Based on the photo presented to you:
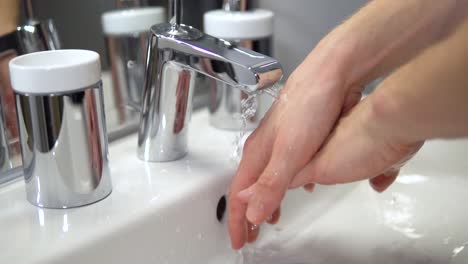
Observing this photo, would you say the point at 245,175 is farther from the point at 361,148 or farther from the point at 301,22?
the point at 301,22

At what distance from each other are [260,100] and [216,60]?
0.22 metres

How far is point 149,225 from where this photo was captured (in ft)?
1.45

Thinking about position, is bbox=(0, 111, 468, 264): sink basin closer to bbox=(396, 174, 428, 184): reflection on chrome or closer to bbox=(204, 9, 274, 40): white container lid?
bbox=(396, 174, 428, 184): reflection on chrome

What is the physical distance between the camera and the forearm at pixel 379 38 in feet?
1.44

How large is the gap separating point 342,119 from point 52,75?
0.72 feet

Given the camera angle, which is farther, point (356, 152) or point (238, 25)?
point (238, 25)

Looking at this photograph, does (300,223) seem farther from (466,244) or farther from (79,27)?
(79,27)

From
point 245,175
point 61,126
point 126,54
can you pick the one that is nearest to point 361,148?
point 245,175

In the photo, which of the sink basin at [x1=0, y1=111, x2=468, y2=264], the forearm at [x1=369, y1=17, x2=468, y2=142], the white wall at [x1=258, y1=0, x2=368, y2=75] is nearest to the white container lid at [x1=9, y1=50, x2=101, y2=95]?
the sink basin at [x1=0, y1=111, x2=468, y2=264]

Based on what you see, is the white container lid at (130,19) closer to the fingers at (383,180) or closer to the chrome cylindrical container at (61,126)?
the chrome cylindrical container at (61,126)

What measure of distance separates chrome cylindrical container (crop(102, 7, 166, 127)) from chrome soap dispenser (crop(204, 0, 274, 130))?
0.07 meters

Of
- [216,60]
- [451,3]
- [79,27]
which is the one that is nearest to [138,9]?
[79,27]

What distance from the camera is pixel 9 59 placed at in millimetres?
469

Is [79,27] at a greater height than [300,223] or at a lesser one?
greater
